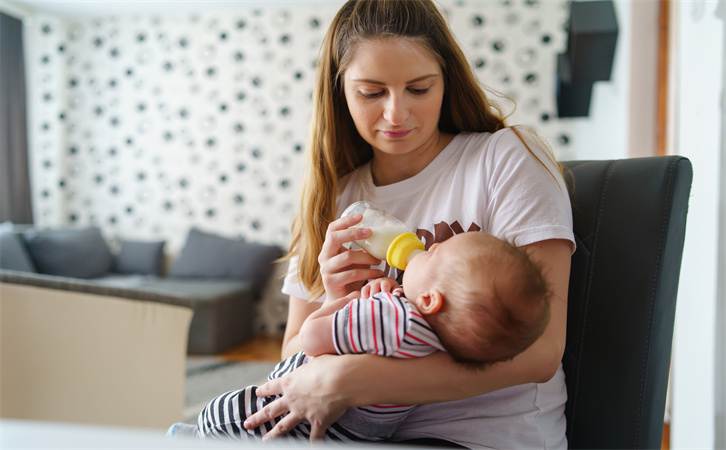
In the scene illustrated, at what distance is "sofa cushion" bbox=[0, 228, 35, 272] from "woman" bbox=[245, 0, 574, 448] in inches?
141

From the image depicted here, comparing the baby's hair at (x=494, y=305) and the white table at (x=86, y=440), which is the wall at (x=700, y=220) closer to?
the baby's hair at (x=494, y=305)

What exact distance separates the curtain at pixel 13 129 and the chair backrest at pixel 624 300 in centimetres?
563

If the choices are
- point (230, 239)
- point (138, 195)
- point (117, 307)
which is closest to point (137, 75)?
point (138, 195)

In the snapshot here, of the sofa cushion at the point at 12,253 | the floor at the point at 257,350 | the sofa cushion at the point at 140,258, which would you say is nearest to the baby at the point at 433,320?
the floor at the point at 257,350

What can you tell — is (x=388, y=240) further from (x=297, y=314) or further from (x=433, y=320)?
(x=297, y=314)

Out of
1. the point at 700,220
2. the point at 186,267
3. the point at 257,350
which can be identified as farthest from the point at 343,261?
the point at 186,267

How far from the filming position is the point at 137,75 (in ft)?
18.2

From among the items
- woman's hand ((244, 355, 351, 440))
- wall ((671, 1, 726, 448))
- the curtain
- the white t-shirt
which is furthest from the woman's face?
the curtain

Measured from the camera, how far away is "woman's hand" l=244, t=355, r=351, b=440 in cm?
90

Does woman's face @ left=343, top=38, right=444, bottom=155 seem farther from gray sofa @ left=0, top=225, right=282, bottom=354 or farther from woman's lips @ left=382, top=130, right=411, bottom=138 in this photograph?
gray sofa @ left=0, top=225, right=282, bottom=354

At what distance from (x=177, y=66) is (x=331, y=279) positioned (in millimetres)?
4965

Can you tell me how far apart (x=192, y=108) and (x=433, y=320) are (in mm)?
4998

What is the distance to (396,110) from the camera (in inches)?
43.3

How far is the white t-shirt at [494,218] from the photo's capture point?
0.97m
